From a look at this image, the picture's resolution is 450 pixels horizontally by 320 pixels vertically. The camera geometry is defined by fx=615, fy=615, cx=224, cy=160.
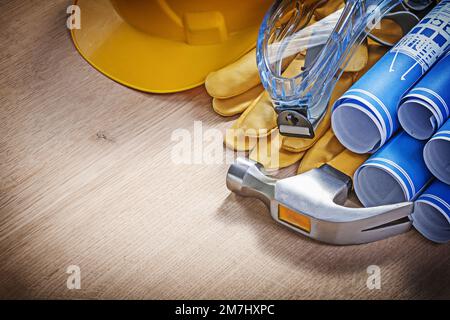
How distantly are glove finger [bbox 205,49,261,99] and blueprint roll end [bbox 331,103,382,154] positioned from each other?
198 millimetres

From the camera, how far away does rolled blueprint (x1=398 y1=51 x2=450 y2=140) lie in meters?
0.98

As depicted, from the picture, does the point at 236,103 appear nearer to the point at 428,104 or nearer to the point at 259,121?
the point at 259,121

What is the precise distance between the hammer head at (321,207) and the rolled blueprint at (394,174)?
0.04 meters

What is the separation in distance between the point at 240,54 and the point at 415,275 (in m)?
0.56

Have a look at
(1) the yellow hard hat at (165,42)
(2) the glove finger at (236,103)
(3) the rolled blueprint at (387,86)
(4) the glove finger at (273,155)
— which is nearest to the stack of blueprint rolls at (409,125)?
(3) the rolled blueprint at (387,86)

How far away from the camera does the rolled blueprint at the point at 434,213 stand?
0.97 metres

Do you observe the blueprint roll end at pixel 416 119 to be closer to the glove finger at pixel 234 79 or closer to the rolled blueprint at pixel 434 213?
the rolled blueprint at pixel 434 213

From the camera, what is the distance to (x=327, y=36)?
114cm

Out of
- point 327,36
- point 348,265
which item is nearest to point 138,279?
point 348,265

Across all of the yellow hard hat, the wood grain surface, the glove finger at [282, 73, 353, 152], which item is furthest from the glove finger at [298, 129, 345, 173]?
the yellow hard hat

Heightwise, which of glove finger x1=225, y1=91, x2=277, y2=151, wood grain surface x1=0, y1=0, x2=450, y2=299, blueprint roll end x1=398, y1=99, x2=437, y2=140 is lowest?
wood grain surface x1=0, y1=0, x2=450, y2=299

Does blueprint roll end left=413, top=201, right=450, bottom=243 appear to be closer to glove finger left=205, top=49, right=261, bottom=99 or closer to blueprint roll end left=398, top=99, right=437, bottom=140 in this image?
blueprint roll end left=398, top=99, right=437, bottom=140

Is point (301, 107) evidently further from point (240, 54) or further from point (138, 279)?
point (138, 279)

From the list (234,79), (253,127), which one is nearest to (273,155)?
(253,127)
